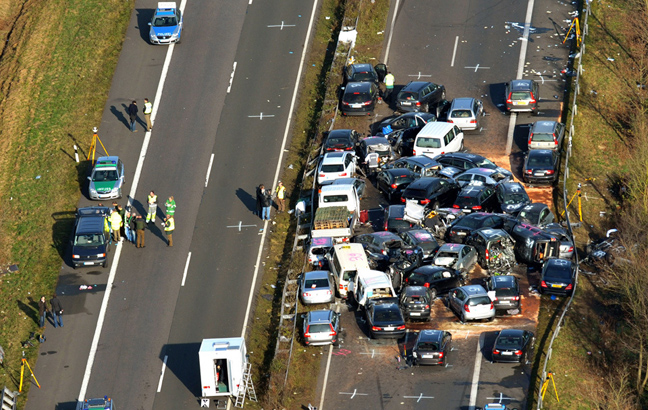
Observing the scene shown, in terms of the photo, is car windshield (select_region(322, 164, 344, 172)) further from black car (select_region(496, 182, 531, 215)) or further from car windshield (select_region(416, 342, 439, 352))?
car windshield (select_region(416, 342, 439, 352))

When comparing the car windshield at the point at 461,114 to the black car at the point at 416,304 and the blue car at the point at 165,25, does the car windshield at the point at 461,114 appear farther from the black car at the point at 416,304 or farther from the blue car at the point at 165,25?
the blue car at the point at 165,25

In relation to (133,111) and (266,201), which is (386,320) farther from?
(133,111)

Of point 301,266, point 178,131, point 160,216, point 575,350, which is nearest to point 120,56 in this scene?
point 178,131

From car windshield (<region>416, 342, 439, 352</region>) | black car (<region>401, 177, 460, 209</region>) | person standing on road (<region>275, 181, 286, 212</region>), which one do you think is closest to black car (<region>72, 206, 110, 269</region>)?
person standing on road (<region>275, 181, 286, 212</region>)

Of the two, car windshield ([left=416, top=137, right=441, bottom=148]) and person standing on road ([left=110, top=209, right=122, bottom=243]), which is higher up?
car windshield ([left=416, top=137, right=441, bottom=148])

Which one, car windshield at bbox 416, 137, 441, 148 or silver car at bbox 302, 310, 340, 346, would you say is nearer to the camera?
silver car at bbox 302, 310, 340, 346

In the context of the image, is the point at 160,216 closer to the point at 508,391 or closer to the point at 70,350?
the point at 70,350

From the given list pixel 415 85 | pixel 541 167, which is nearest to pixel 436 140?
pixel 541 167
